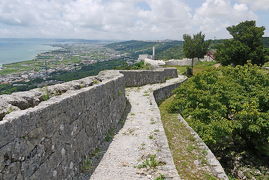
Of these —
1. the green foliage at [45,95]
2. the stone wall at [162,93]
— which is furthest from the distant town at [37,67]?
the green foliage at [45,95]

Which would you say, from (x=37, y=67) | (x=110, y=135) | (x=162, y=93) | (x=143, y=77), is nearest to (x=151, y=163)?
(x=110, y=135)

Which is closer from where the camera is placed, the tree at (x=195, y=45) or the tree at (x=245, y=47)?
the tree at (x=245, y=47)

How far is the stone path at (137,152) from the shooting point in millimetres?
6109

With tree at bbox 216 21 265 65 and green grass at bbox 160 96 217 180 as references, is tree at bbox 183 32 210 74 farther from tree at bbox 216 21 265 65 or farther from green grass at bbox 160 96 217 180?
green grass at bbox 160 96 217 180

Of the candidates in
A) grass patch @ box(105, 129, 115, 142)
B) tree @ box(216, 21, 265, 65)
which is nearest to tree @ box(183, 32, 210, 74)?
tree @ box(216, 21, 265, 65)

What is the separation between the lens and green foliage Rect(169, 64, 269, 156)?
38.2ft

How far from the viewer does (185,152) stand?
8.52 meters

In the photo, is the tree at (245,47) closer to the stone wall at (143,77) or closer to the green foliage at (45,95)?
the stone wall at (143,77)

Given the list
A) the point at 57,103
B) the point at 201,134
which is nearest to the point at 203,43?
the point at 201,134

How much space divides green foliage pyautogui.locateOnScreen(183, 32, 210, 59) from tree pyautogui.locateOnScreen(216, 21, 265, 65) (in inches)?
119

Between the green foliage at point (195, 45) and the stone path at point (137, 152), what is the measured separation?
81.9 ft

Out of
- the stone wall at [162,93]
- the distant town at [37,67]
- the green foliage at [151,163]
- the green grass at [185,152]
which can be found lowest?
the distant town at [37,67]

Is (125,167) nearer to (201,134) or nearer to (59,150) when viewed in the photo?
(59,150)

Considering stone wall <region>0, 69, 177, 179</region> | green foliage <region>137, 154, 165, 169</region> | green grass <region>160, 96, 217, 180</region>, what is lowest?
green grass <region>160, 96, 217, 180</region>
